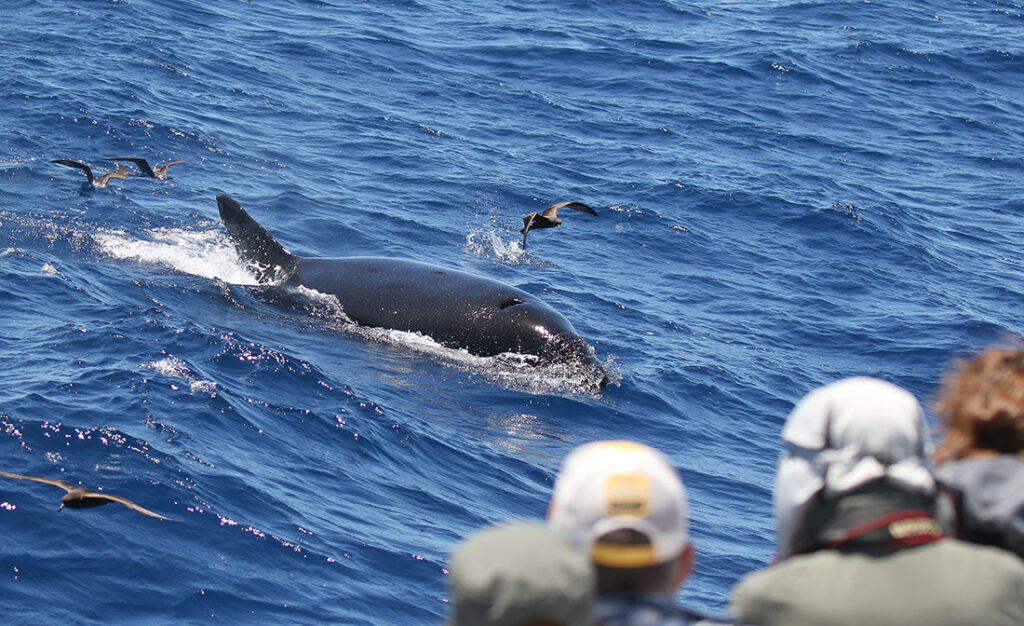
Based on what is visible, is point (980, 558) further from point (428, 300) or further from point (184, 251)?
point (184, 251)

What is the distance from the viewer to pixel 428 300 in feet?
45.5

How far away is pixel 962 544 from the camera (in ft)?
10.9

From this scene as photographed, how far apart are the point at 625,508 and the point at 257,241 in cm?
1252

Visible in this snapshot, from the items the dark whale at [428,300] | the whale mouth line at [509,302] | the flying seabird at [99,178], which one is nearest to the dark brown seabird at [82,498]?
the dark whale at [428,300]

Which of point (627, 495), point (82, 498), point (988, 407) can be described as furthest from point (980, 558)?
point (82, 498)

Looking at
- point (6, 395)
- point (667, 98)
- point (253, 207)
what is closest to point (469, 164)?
point (253, 207)

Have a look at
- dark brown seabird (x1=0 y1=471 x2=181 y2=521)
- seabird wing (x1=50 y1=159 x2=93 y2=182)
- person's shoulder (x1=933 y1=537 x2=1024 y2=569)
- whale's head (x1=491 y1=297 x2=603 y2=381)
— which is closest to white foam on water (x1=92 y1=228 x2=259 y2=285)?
seabird wing (x1=50 y1=159 x2=93 y2=182)

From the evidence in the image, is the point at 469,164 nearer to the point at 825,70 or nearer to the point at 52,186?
the point at 52,186

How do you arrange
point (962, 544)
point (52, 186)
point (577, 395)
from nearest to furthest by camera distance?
point (962, 544)
point (577, 395)
point (52, 186)

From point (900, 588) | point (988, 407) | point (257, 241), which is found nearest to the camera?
point (900, 588)

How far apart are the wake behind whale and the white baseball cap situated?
1013 cm

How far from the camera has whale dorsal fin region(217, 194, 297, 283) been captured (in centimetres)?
1498

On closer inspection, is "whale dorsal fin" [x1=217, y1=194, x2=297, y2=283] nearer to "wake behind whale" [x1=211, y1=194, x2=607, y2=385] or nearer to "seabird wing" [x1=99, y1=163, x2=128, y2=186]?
"wake behind whale" [x1=211, y1=194, x2=607, y2=385]

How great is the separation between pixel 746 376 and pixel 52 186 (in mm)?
10688
